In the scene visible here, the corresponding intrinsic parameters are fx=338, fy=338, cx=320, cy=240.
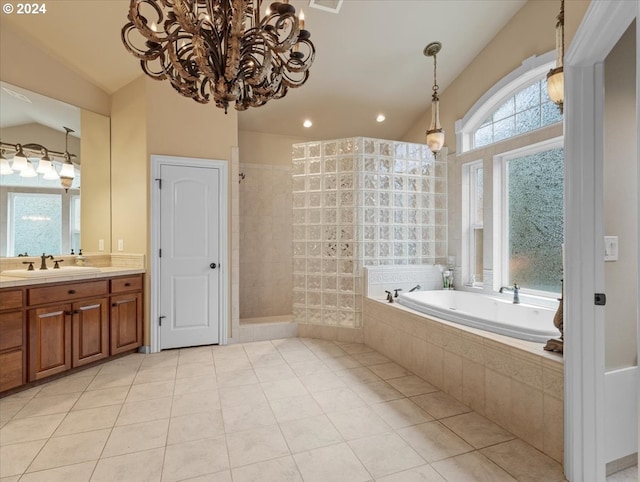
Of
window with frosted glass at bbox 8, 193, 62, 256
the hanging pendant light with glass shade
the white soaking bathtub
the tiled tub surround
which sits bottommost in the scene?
the tiled tub surround

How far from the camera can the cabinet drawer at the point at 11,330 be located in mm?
2436

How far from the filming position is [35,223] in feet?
10.3

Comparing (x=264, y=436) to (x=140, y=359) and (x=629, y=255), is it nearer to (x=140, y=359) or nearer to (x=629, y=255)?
(x=140, y=359)

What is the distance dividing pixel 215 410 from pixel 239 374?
2.03 feet

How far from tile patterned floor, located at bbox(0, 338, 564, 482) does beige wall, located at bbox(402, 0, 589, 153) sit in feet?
9.89

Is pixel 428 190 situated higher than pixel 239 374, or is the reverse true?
pixel 428 190

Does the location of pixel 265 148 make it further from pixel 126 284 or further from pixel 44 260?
pixel 44 260

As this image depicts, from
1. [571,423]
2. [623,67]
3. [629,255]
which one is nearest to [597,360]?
[571,423]

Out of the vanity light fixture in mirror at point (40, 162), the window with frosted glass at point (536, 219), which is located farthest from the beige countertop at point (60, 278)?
the window with frosted glass at point (536, 219)

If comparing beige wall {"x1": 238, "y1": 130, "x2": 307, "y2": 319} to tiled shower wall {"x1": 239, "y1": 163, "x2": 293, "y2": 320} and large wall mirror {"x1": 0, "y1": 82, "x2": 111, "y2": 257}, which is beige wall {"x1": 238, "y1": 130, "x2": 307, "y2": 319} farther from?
large wall mirror {"x1": 0, "y1": 82, "x2": 111, "y2": 257}

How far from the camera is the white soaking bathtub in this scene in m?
2.14

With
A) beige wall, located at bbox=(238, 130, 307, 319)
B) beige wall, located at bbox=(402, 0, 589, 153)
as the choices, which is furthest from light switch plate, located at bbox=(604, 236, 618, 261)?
beige wall, located at bbox=(238, 130, 307, 319)

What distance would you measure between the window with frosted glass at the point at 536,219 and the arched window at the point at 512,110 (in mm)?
339

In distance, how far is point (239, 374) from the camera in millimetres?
2910
